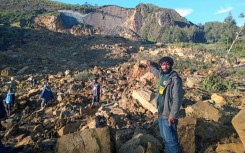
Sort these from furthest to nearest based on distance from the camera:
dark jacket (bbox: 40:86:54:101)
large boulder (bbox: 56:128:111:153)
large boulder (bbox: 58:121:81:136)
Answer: dark jacket (bbox: 40:86:54:101)
large boulder (bbox: 58:121:81:136)
large boulder (bbox: 56:128:111:153)

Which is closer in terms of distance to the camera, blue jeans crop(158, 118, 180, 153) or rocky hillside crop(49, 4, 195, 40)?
blue jeans crop(158, 118, 180, 153)

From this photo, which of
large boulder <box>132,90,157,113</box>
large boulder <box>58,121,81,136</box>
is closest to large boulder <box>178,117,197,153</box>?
large boulder <box>58,121,81,136</box>

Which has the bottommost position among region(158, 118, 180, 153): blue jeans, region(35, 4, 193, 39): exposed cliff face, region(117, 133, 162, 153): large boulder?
region(117, 133, 162, 153): large boulder

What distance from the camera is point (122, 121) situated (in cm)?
739

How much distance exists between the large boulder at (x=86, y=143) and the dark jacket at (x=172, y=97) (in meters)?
0.83

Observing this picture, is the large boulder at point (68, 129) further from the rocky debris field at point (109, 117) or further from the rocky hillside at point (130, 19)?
the rocky hillside at point (130, 19)

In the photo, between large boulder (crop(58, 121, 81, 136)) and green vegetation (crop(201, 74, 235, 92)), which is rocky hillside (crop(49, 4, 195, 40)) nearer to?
green vegetation (crop(201, 74, 235, 92))

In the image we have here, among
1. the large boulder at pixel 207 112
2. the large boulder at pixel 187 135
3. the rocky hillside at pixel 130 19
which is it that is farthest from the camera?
the rocky hillside at pixel 130 19

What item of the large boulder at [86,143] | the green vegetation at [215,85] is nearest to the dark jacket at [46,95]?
the green vegetation at [215,85]

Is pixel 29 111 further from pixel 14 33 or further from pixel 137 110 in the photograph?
pixel 14 33

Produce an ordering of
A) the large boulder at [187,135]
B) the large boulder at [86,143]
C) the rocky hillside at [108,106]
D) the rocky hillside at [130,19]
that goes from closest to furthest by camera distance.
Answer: the large boulder at [86,143] < the rocky hillside at [108,106] < the large boulder at [187,135] < the rocky hillside at [130,19]

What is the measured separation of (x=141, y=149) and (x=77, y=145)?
0.84 metres

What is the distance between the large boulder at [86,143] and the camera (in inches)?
179

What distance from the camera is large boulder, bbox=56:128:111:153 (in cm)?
455
